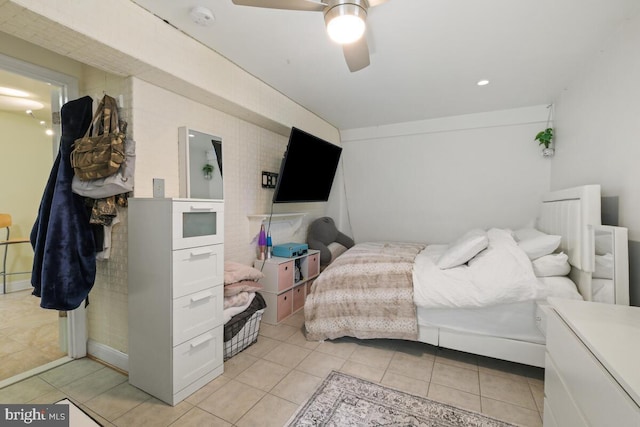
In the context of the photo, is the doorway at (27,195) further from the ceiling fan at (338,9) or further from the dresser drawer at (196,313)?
the ceiling fan at (338,9)

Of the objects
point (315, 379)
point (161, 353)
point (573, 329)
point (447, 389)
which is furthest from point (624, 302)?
point (161, 353)

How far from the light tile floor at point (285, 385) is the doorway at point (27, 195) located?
29 centimetres

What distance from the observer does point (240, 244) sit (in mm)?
2836

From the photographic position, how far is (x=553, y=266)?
6.54 ft

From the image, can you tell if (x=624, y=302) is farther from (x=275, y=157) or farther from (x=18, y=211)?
(x=18, y=211)

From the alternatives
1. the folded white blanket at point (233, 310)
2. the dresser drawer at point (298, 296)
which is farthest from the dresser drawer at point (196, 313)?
the dresser drawer at point (298, 296)

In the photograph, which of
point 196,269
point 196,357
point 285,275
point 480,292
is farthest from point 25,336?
point 480,292

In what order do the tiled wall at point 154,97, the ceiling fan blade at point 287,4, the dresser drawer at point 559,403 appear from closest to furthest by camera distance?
1. the dresser drawer at point 559,403
2. the ceiling fan blade at point 287,4
3. the tiled wall at point 154,97

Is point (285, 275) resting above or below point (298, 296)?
above

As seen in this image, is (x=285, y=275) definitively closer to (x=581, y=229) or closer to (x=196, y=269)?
(x=196, y=269)

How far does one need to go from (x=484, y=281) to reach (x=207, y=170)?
7.62 feet

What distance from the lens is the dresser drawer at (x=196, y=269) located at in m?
1.68

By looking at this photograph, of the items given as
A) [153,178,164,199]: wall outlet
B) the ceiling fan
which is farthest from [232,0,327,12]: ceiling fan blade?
[153,178,164,199]: wall outlet

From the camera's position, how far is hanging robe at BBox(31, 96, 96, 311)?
176 cm
